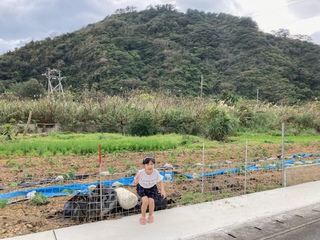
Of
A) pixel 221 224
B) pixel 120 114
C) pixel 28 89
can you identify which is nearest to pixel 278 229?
pixel 221 224

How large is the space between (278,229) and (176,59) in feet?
111

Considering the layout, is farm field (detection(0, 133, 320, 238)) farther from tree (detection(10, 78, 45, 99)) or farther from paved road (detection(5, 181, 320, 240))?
tree (detection(10, 78, 45, 99))

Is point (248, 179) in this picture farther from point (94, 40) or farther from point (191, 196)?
point (94, 40)

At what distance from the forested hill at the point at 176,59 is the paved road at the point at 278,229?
2651 cm

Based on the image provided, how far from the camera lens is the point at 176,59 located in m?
36.1

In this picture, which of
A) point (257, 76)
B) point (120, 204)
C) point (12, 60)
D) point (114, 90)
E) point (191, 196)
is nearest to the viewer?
point (120, 204)

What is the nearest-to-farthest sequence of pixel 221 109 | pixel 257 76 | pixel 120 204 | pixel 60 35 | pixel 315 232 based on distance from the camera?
pixel 315 232, pixel 120 204, pixel 221 109, pixel 257 76, pixel 60 35

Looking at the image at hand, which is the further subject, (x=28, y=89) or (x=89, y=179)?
(x=28, y=89)

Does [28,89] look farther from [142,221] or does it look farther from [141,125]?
[142,221]

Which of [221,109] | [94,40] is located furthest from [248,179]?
[94,40]

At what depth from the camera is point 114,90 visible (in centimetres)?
3031

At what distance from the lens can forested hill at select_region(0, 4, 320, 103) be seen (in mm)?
32281

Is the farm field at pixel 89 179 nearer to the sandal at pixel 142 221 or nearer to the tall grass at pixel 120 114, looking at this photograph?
the sandal at pixel 142 221

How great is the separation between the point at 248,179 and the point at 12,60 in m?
37.1
